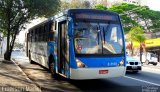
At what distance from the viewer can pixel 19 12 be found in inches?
1101

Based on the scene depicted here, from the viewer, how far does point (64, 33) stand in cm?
1344

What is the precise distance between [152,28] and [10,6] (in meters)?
46.2

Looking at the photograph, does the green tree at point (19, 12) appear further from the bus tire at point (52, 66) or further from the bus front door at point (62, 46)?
the bus front door at point (62, 46)

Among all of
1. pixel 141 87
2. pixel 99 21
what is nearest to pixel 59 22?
pixel 99 21

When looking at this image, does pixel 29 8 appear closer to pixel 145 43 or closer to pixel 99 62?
pixel 99 62

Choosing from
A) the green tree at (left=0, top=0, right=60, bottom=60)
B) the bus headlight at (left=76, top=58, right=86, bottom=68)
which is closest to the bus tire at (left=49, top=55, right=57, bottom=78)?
the bus headlight at (left=76, top=58, right=86, bottom=68)

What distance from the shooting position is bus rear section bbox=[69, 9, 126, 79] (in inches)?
479

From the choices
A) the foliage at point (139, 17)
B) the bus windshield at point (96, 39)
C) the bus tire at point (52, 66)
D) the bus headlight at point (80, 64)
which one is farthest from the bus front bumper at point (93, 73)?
the foliage at point (139, 17)

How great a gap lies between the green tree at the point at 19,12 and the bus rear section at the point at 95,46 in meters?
13.8

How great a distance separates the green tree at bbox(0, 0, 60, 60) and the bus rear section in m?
13.8

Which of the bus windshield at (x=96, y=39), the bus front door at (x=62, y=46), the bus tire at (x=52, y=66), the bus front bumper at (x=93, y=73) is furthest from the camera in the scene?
the bus tire at (x=52, y=66)

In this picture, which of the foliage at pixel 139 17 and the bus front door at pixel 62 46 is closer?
the bus front door at pixel 62 46

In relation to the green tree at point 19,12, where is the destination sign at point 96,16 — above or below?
below

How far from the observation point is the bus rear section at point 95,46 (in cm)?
1216
